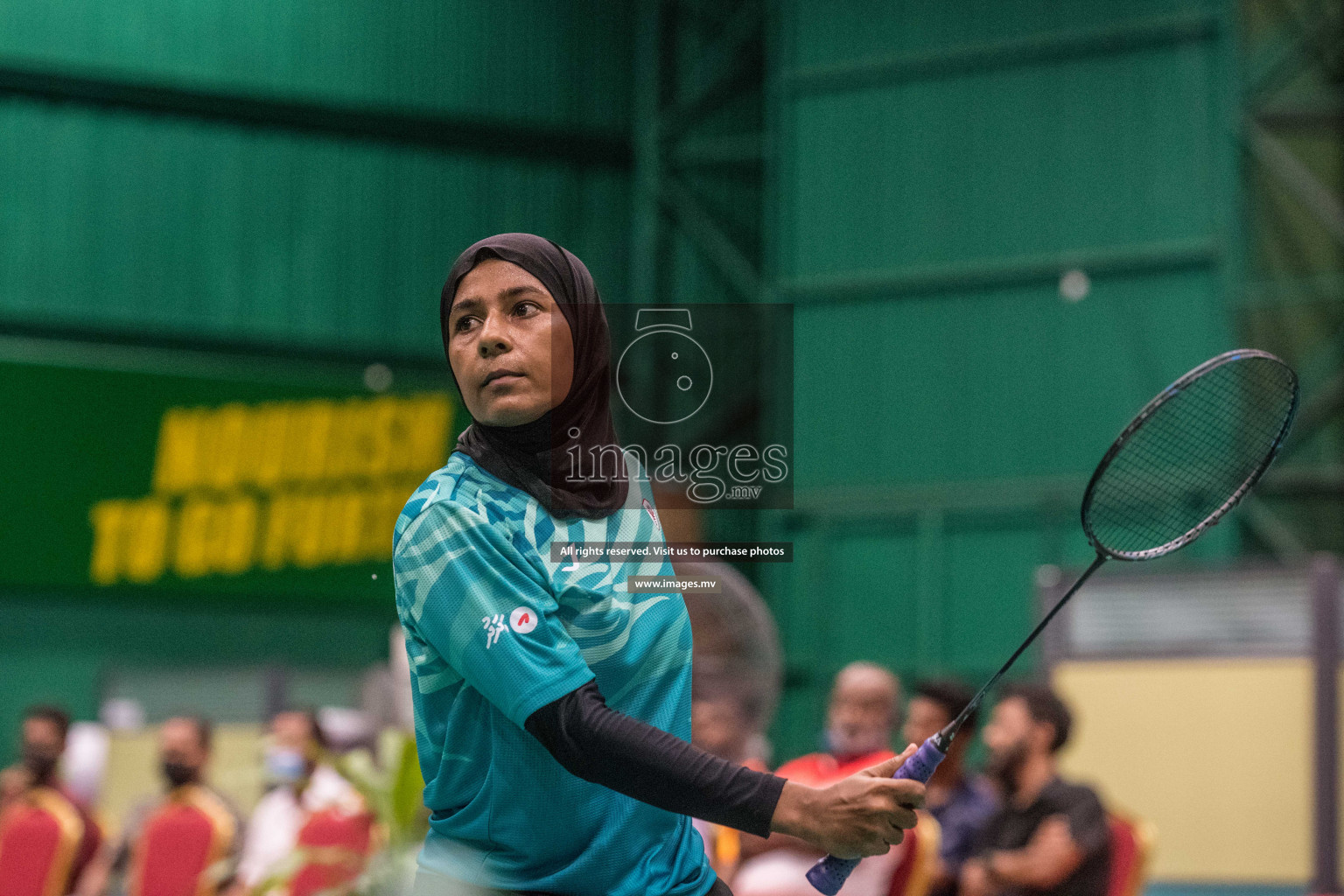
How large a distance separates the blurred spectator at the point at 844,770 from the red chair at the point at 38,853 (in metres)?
3.10

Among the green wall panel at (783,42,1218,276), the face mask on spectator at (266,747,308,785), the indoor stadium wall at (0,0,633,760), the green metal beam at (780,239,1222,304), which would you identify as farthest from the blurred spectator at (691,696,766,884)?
the green wall panel at (783,42,1218,276)

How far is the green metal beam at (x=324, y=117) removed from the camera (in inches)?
468

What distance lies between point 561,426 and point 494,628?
238 millimetres

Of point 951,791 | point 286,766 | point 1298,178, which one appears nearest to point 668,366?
point 951,791

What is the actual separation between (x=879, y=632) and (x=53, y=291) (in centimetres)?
635

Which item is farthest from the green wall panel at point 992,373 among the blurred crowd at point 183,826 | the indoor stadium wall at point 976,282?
the blurred crowd at point 183,826

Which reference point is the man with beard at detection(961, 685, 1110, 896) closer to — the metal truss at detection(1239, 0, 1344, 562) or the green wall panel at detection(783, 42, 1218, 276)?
the metal truss at detection(1239, 0, 1344, 562)

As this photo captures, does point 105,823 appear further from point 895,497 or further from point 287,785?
point 895,497

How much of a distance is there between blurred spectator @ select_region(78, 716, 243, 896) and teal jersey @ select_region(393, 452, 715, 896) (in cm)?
474

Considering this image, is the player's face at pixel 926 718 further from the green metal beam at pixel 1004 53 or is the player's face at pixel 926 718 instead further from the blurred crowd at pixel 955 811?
the green metal beam at pixel 1004 53

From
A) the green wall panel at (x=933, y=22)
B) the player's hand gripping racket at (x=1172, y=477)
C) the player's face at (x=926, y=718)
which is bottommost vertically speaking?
the player's face at (x=926, y=718)

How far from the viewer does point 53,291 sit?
11.6 m

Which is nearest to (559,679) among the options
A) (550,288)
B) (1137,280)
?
(550,288)

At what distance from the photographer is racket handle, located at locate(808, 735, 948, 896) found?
1.53 m
